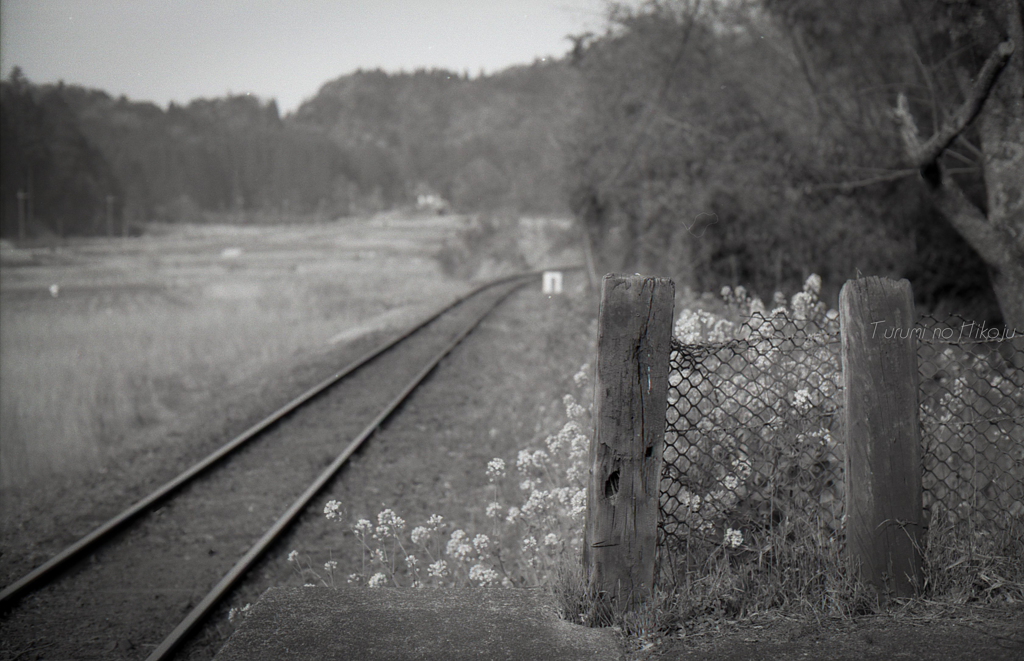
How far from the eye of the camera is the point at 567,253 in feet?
159

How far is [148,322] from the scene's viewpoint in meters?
21.0

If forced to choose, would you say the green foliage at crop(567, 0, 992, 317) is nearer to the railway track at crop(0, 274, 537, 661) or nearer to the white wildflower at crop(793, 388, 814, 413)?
the railway track at crop(0, 274, 537, 661)

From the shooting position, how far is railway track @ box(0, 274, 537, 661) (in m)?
4.64

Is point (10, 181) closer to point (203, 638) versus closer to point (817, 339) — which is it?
point (203, 638)

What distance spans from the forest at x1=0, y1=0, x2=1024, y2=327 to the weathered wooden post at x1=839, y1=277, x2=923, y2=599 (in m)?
4.55

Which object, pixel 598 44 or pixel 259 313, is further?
pixel 259 313

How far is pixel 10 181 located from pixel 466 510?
76.0ft

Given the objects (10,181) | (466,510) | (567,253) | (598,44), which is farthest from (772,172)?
(567,253)

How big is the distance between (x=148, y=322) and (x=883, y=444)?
21.3m

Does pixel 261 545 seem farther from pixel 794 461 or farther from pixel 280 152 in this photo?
pixel 280 152

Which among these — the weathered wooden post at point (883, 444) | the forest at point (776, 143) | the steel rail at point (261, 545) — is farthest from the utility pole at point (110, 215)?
the weathered wooden post at point (883, 444)

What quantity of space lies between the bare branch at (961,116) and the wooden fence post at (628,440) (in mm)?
5092

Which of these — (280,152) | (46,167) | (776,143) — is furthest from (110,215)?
(776,143)

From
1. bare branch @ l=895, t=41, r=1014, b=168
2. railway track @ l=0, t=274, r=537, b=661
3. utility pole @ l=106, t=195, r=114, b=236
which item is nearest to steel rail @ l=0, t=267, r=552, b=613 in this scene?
railway track @ l=0, t=274, r=537, b=661
